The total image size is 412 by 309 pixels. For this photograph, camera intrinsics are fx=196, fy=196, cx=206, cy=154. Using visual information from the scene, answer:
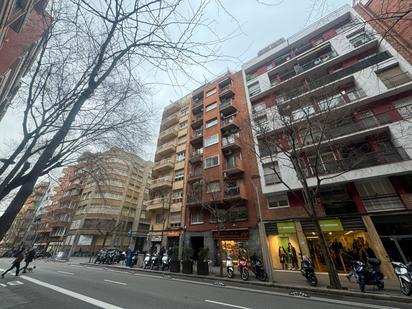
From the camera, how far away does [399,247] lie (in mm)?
Result: 11008

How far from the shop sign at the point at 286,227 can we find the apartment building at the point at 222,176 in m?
2.38

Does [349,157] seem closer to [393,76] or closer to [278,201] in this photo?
[278,201]

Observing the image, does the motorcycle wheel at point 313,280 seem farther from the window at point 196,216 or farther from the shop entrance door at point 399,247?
the window at point 196,216

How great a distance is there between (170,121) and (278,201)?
22660mm

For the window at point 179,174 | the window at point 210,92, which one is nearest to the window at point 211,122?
the window at point 210,92

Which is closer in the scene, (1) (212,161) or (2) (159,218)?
(1) (212,161)

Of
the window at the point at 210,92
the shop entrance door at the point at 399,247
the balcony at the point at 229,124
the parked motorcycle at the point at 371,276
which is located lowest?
the parked motorcycle at the point at 371,276

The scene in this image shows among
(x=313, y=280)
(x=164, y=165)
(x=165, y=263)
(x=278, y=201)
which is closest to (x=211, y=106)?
(x=164, y=165)

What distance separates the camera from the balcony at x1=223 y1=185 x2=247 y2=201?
1812cm

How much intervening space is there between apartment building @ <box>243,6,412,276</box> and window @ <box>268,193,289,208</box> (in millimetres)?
80

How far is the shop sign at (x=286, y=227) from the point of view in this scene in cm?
1454

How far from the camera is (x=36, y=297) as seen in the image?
5.90 meters

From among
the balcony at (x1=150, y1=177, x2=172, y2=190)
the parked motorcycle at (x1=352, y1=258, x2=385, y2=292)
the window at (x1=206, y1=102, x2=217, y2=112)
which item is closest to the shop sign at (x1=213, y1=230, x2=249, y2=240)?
the parked motorcycle at (x1=352, y1=258, x2=385, y2=292)

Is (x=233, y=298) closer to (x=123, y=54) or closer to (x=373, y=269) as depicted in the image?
(x=373, y=269)
